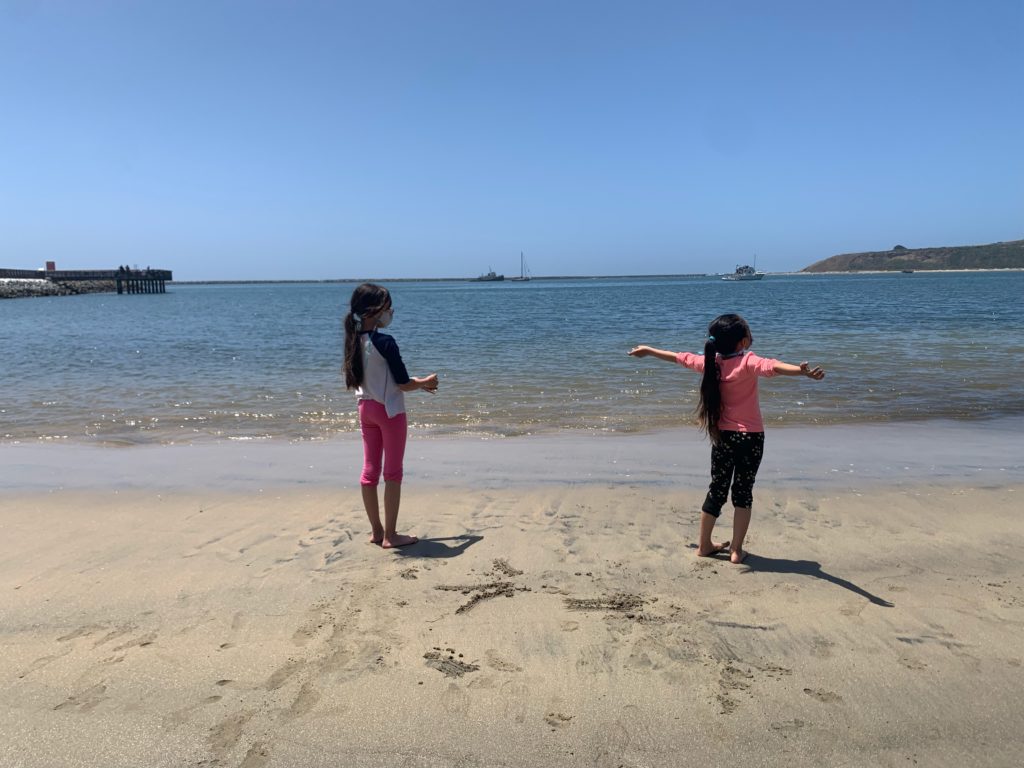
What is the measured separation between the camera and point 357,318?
4.73 m

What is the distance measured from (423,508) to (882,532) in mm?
3559

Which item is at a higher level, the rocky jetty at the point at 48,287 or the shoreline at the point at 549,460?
the rocky jetty at the point at 48,287

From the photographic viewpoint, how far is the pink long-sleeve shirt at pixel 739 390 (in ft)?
14.4

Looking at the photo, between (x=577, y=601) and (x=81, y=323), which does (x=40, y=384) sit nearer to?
(x=577, y=601)

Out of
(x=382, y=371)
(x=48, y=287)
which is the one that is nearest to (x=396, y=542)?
(x=382, y=371)

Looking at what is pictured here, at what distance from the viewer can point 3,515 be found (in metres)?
5.59

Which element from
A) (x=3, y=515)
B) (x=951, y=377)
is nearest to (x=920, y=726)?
(x=3, y=515)

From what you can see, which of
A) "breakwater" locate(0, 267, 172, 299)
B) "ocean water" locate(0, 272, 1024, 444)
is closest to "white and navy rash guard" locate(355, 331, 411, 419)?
"ocean water" locate(0, 272, 1024, 444)

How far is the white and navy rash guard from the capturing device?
15.3 feet

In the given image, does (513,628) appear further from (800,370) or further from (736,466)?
(800,370)

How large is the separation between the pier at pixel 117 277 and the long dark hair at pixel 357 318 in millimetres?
94194

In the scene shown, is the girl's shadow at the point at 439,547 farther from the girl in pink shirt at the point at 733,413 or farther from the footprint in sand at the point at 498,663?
the girl in pink shirt at the point at 733,413

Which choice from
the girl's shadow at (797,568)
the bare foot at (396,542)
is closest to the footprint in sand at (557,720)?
the girl's shadow at (797,568)

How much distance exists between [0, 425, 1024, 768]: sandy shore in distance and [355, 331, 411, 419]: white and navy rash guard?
1.08m
